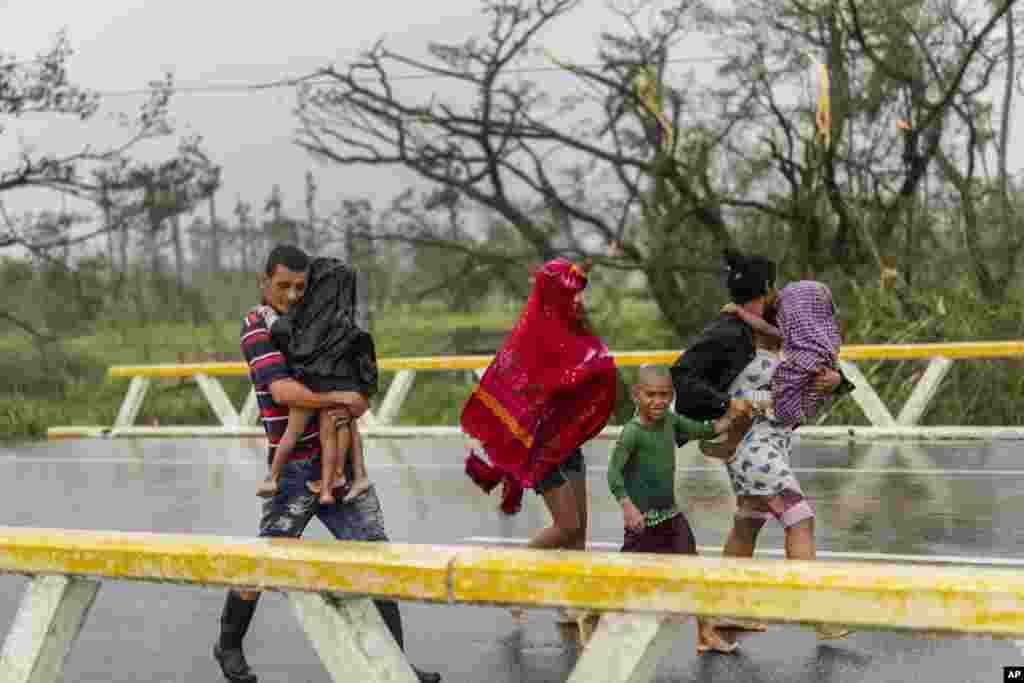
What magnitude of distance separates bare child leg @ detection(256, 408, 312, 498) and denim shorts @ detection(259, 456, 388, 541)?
47 mm

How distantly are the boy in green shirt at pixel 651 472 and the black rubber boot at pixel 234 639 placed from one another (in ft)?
5.21

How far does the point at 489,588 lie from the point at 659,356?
9.85 meters

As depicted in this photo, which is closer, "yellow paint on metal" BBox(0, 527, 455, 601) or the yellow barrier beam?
the yellow barrier beam

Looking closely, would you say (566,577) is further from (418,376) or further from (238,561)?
(418,376)

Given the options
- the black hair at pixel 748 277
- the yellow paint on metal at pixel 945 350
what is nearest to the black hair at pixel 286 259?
Result: the black hair at pixel 748 277

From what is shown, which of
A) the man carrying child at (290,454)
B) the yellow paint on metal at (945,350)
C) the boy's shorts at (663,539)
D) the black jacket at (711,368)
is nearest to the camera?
the man carrying child at (290,454)

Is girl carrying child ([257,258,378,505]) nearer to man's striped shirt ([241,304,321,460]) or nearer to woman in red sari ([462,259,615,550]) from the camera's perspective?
man's striped shirt ([241,304,321,460])

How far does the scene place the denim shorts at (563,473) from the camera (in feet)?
20.7

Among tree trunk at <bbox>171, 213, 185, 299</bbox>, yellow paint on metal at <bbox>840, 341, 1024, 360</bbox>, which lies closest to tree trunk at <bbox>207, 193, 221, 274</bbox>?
tree trunk at <bbox>171, 213, 185, 299</bbox>

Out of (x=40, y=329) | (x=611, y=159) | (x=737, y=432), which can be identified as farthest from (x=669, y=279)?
(x=737, y=432)

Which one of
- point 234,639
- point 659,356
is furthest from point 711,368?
point 659,356

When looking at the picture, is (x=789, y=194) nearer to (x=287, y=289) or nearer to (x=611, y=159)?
(x=611, y=159)

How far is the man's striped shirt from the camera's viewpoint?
222 inches

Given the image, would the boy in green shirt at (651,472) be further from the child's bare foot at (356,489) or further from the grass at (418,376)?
Result: the grass at (418,376)
